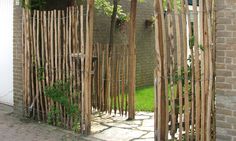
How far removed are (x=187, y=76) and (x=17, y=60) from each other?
155 inches

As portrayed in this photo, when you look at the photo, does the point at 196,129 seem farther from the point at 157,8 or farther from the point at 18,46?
the point at 18,46

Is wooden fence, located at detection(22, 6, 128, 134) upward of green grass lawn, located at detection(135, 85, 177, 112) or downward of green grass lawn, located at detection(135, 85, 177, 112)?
upward

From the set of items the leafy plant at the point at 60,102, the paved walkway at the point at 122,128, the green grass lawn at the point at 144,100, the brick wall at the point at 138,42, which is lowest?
the paved walkway at the point at 122,128

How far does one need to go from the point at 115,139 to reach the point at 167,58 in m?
1.69

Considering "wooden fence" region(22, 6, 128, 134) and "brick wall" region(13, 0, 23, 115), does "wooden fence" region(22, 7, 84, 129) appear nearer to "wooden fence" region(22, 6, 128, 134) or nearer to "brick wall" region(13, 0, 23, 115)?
"wooden fence" region(22, 6, 128, 134)

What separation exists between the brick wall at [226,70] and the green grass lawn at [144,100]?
3847 mm

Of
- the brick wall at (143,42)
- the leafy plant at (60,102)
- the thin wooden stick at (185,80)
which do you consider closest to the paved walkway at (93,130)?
the leafy plant at (60,102)

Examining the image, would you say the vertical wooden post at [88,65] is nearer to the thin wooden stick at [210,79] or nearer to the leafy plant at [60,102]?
the leafy plant at [60,102]

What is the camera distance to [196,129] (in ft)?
16.9

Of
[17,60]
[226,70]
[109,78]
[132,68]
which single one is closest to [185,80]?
[226,70]

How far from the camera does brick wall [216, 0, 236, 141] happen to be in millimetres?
4668

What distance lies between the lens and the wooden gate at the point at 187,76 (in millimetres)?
4957

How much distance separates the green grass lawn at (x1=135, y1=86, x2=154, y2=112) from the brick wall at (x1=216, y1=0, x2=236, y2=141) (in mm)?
3847

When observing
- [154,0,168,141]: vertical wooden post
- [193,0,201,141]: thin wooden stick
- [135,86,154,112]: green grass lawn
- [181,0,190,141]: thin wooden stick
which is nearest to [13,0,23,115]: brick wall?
[135,86,154,112]: green grass lawn
